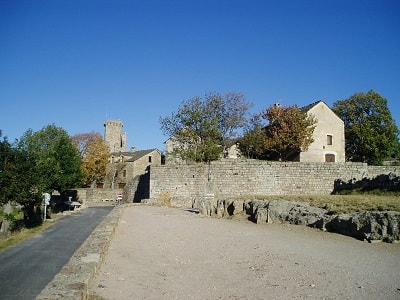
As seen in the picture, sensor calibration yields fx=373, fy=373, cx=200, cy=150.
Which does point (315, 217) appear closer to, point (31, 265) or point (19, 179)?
point (31, 265)

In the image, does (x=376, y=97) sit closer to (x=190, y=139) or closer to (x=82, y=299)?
(x=190, y=139)

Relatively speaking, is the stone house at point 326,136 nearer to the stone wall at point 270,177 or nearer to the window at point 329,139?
the window at point 329,139

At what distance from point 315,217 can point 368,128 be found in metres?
32.1

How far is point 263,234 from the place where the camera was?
11.8 meters

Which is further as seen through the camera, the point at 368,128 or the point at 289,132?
the point at 368,128

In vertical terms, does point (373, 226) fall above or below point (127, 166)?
below

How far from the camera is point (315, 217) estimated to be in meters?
12.5

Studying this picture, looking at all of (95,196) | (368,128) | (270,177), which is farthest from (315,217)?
(95,196)

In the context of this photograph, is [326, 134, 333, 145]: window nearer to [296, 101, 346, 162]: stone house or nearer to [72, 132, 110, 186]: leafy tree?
[296, 101, 346, 162]: stone house

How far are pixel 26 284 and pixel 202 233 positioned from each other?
5693 mm

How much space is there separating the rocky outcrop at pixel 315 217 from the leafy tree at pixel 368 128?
28396 millimetres

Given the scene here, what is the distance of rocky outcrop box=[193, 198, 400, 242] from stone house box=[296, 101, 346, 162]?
19871 mm

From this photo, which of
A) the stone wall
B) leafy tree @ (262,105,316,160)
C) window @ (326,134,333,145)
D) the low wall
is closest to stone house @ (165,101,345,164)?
window @ (326,134,333,145)

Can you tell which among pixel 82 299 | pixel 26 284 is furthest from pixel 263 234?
pixel 82 299
